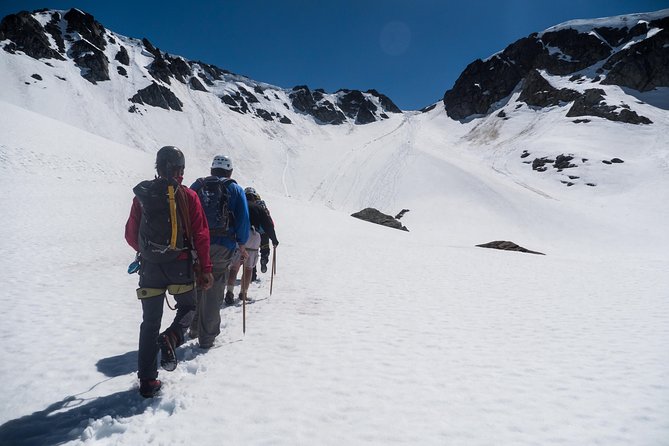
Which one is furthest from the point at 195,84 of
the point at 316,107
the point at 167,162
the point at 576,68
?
the point at 167,162

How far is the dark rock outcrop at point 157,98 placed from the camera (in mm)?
71675

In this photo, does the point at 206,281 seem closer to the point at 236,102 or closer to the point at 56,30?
the point at 236,102

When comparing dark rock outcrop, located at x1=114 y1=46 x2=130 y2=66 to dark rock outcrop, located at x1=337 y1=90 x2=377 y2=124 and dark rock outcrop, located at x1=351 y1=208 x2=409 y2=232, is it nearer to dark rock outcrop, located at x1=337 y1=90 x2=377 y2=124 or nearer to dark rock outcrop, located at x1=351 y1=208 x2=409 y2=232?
dark rock outcrop, located at x1=337 y1=90 x2=377 y2=124

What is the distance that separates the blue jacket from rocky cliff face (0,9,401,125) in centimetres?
7493

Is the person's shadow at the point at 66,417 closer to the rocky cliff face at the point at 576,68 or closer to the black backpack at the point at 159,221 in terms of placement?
the black backpack at the point at 159,221

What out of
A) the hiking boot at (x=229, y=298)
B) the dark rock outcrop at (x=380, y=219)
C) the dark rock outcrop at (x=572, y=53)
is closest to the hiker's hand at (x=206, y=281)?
the hiking boot at (x=229, y=298)

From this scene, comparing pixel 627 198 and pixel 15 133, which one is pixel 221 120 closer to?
pixel 15 133

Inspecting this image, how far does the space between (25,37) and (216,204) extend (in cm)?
10359

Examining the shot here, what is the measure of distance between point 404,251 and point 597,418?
1274 cm

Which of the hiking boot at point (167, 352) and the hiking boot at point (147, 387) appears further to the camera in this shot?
the hiking boot at point (167, 352)

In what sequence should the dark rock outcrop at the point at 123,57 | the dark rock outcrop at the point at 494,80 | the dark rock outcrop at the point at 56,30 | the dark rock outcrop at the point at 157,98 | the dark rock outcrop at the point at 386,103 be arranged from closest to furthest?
the dark rock outcrop at the point at 157,98, the dark rock outcrop at the point at 56,30, the dark rock outcrop at the point at 123,57, the dark rock outcrop at the point at 494,80, the dark rock outcrop at the point at 386,103

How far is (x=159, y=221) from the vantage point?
142 inches

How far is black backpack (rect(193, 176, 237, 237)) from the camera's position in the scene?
4863mm

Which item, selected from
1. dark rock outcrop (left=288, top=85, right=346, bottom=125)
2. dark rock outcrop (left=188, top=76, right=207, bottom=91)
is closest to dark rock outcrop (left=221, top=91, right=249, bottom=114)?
dark rock outcrop (left=188, top=76, right=207, bottom=91)
